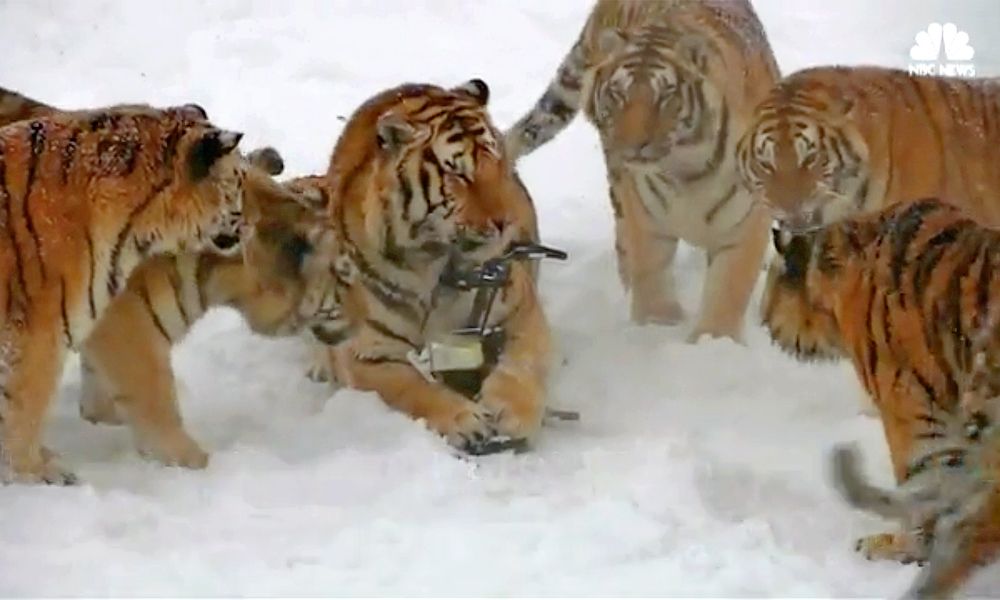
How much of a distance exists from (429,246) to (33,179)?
0.72m

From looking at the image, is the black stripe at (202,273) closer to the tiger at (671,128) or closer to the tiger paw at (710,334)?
the tiger at (671,128)

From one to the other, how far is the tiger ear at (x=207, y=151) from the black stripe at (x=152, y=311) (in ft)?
0.74

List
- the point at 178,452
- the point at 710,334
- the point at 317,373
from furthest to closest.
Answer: the point at 710,334 → the point at 317,373 → the point at 178,452

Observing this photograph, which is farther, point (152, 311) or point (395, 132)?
point (395, 132)

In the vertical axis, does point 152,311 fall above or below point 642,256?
above

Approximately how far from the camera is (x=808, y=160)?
10.3ft

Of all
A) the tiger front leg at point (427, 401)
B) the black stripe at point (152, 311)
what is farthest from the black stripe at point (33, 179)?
the tiger front leg at point (427, 401)

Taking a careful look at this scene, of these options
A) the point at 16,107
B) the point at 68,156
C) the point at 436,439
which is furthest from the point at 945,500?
the point at 16,107

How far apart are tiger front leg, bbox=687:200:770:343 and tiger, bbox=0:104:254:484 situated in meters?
1.06

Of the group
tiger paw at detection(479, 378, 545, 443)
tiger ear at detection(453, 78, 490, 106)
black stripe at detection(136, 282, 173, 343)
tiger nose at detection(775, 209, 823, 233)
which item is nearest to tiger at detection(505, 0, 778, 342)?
tiger ear at detection(453, 78, 490, 106)

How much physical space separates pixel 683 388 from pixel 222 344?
881 mm

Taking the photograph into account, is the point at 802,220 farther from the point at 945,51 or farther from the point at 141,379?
the point at 141,379

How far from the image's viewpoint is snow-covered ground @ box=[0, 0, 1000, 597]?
2447mm

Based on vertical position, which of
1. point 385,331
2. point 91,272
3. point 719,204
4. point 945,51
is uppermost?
point 945,51
